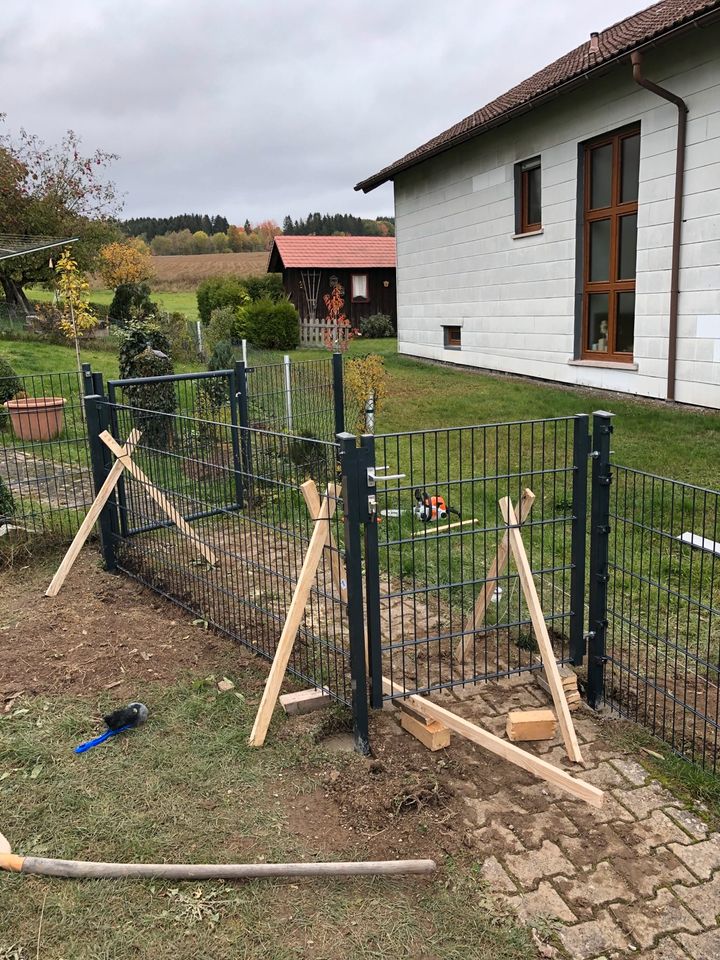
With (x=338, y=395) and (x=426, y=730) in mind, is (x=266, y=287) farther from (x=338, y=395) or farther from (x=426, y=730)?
(x=426, y=730)

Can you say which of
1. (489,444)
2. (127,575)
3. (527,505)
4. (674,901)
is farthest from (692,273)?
(674,901)

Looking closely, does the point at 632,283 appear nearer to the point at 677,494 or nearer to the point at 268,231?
the point at 677,494

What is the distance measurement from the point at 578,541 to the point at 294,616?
1.51 meters

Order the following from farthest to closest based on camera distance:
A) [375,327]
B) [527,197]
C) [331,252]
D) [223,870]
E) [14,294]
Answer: [331,252] → [375,327] → [14,294] → [527,197] → [223,870]

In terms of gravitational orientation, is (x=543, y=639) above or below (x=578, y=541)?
below

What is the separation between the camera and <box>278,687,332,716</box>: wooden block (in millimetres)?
3607

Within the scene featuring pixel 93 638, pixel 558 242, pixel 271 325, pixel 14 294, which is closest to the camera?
pixel 93 638

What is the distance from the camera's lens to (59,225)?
80.4 ft

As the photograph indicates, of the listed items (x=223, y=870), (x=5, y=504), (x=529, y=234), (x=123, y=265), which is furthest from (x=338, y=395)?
(x=123, y=265)

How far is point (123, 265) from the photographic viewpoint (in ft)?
127

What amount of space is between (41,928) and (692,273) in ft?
32.3

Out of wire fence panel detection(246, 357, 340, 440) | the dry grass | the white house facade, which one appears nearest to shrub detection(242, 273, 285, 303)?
the white house facade

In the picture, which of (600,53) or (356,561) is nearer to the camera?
(356,561)

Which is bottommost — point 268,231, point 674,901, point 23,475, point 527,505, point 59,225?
point 674,901
